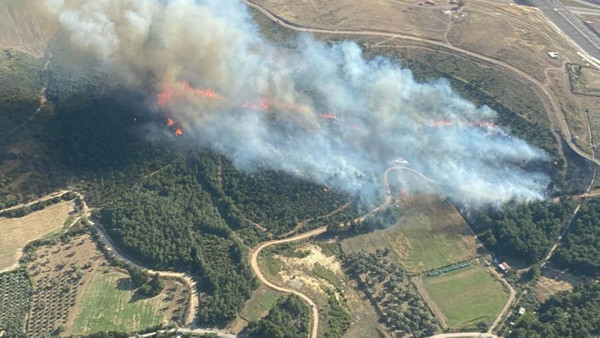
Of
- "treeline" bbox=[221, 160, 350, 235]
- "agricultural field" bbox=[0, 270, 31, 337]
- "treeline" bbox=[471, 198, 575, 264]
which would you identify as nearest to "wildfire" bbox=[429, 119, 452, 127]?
"treeline" bbox=[471, 198, 575, 264]

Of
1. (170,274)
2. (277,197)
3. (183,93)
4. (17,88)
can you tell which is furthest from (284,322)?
(17,88)

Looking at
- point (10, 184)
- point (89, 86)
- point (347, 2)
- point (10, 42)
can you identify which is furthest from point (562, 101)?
point (10, 42)

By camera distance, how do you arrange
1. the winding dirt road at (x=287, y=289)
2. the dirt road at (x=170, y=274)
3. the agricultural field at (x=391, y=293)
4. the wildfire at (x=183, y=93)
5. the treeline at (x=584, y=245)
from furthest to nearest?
the wildfire at (x=183, y=93) < the treeline at (x=584, y=245) < the agricultural field at (x=391, y=293) < the winding dirt road at (x=287, y=289) < the dirt road at (x=170, y=274)

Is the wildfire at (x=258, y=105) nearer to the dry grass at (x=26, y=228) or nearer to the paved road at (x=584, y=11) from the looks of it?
the dry grass at (x=26, y=228)

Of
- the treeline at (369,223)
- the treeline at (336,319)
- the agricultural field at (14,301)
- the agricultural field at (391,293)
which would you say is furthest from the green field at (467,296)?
the agricultural field at (14,301)

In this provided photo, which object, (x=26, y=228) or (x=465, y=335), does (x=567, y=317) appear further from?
(x=26, y=228)
